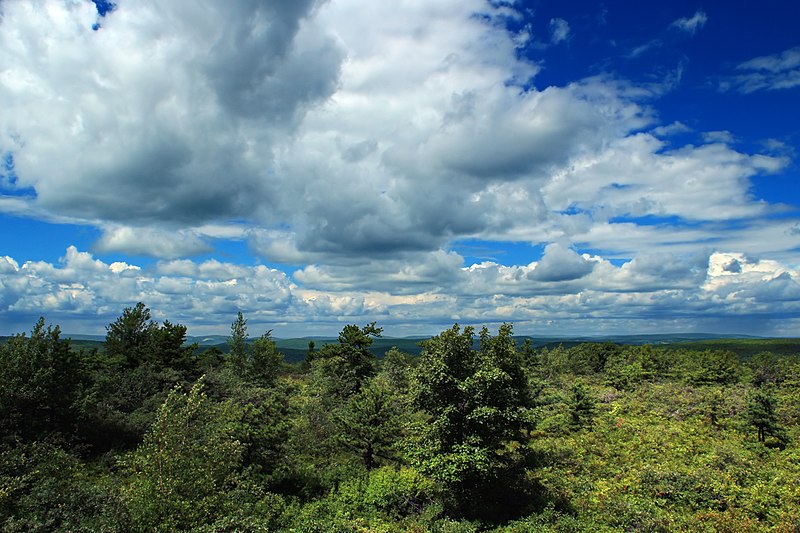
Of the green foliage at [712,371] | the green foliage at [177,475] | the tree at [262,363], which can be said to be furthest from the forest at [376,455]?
the green foliage at [712,371]

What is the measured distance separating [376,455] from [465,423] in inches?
554

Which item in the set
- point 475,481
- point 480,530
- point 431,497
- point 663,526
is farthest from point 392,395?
point 663,526

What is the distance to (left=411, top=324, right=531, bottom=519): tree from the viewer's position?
2538cm

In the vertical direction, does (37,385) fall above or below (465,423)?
above

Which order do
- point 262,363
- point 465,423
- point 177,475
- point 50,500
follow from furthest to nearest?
point 262,363
point 465,423
point 50,500
point 177,475

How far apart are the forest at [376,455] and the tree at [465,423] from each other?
3.7 inches

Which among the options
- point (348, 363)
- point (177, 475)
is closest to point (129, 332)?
point (348, 363)

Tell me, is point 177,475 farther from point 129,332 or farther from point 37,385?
point 129,332

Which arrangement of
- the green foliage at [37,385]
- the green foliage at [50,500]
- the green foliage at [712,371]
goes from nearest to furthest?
the green foliage at [50,500], the green foliage at [37,385], the green foliage at [712,371]

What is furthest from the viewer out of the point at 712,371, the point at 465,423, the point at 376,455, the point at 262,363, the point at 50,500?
the point at 712,371

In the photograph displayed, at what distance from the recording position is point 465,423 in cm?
2644

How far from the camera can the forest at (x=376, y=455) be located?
2011cm

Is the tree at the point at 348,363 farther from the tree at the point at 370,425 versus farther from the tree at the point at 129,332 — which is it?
the tree at the point at 129,332

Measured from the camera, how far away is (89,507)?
68.9 feet
